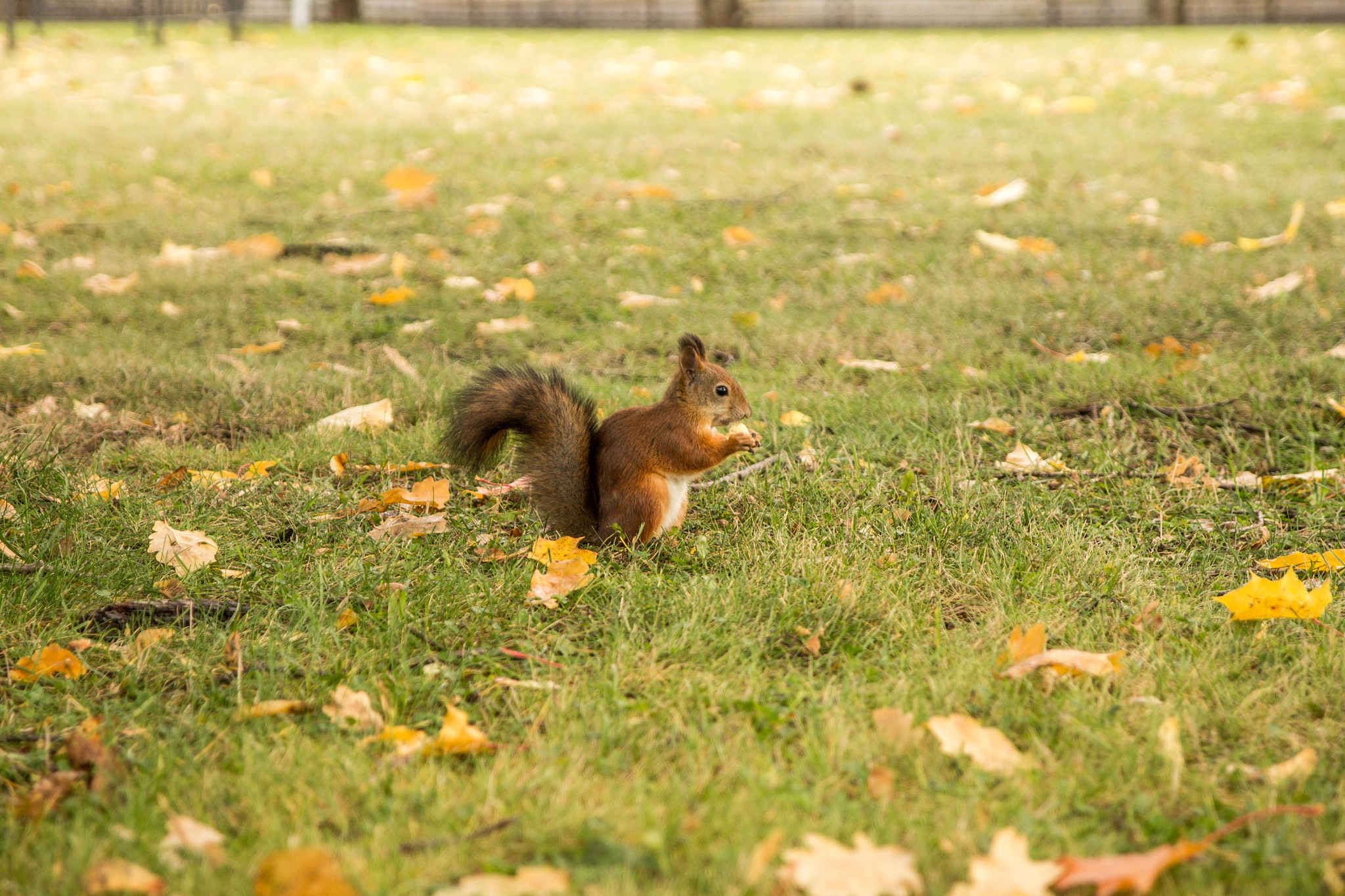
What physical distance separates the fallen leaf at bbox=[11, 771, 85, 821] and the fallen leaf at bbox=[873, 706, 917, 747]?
1259 millimetres

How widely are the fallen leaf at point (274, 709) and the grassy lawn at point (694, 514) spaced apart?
0.10ft

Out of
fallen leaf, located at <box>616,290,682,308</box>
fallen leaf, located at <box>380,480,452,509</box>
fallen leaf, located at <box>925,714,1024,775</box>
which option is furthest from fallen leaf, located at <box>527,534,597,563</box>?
fallen leaf, located at <box>616,290,682,308</box>

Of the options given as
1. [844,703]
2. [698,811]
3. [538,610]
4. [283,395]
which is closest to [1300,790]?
[844,703]

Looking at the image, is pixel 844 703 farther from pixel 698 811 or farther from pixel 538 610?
pixel 538 610

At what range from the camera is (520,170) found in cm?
673

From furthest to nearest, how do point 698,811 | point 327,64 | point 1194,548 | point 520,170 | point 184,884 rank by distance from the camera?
point 327,64 → point 520,170 → point 1194,548 → point 698,811 → point 184,884

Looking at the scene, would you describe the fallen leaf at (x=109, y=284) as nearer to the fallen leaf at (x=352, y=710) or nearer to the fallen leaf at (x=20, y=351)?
the fallen leaf at (x=20, y=351)

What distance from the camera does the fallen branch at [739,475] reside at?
2.89 meters

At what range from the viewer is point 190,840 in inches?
59.8

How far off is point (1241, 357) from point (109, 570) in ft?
11.2

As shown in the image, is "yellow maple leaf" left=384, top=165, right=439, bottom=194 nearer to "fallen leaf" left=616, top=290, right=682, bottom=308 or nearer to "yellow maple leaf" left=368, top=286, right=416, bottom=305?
"yellow maple leaf" left=368, top=286, right=416, bottom=305

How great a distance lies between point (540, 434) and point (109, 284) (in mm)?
3003

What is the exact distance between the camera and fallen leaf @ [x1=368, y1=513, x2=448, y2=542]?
253 centimetres

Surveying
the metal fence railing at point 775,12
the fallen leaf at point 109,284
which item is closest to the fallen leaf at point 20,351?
the fallen leaf at point 109,284
